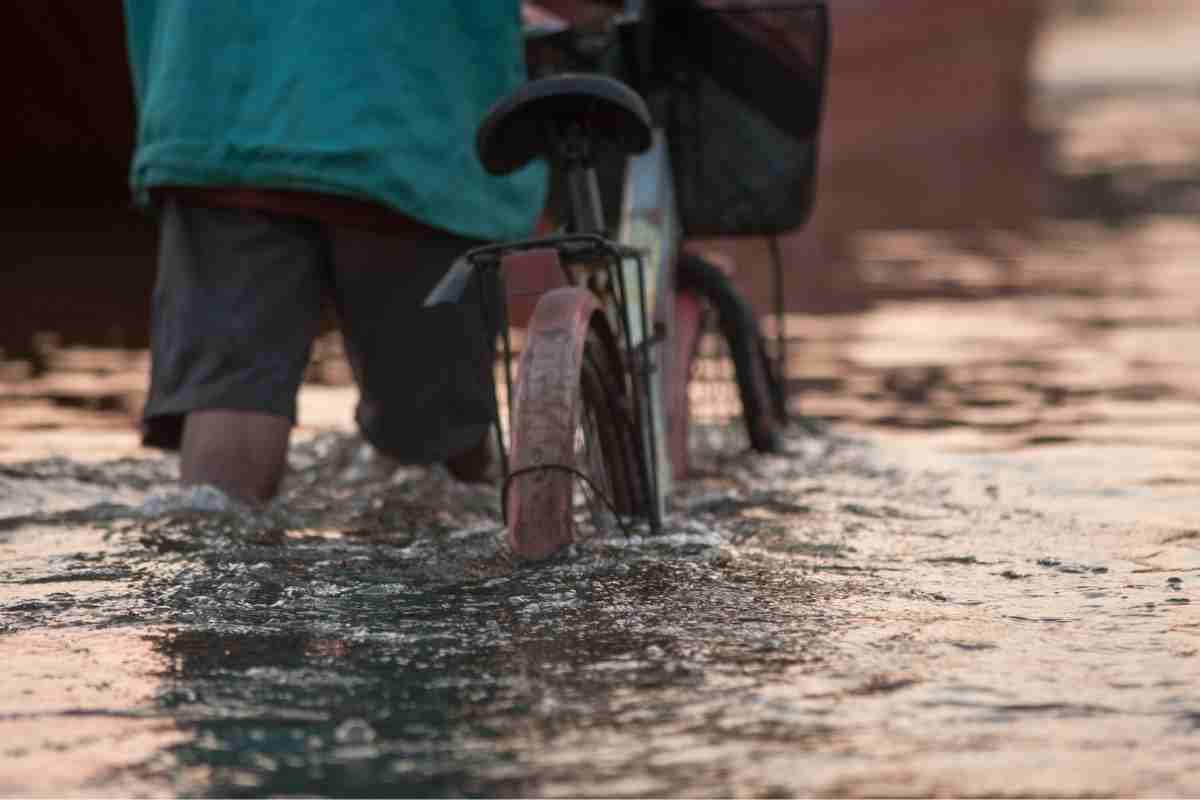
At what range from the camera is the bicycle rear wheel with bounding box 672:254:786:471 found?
5.68 metres

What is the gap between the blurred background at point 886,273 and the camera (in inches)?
280

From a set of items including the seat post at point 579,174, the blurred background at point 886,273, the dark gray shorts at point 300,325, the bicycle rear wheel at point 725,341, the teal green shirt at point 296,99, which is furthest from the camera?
the blurred background at point 886,273

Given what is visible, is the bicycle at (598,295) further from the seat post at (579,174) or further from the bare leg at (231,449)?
the bare leg at (231,449)

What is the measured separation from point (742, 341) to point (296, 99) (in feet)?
5.45

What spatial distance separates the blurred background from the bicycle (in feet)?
4.27

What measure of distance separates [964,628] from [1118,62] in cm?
3982

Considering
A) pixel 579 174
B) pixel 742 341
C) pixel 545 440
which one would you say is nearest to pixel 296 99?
pixel 579 174

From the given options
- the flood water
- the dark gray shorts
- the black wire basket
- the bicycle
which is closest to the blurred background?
the flood water

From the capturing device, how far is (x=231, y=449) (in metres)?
4.61

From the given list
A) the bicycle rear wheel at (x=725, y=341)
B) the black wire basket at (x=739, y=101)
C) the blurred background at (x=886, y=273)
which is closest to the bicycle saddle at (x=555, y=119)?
the black wire basket at (x=739, y=101)

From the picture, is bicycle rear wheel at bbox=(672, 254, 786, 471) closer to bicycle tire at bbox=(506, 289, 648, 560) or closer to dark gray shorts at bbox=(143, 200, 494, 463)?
dark gray shorts at bbox=(143, 200, 494, 463)

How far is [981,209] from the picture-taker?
1519 cm

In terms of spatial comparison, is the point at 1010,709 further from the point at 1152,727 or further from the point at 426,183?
the point at 426,183

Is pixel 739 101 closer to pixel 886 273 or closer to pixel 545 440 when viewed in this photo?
pixel 545 440
